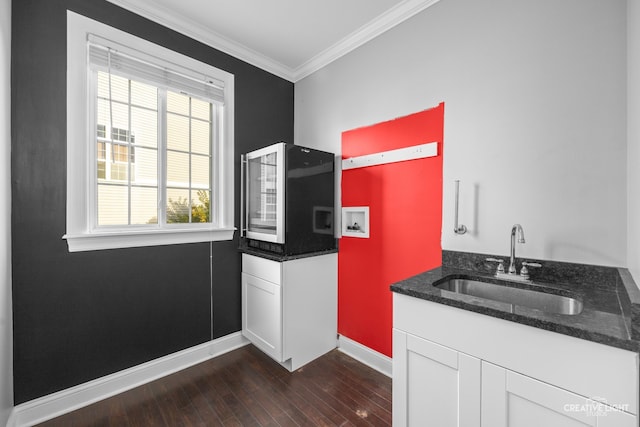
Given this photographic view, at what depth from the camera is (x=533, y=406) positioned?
93 centimetres

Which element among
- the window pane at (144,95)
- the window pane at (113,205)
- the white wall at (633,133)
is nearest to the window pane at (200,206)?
the window pane at (113,205)

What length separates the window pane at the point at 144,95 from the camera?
6.72 ft

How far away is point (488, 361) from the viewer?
1028 millimetres

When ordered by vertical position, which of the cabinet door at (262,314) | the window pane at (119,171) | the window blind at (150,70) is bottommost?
the cabinet door at (262,314)

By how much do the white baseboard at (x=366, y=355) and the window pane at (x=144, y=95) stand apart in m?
2.58

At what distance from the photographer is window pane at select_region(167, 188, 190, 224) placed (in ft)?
7.28

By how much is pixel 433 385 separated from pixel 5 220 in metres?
2.35

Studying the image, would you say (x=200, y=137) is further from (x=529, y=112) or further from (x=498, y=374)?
(x=498, y=374)

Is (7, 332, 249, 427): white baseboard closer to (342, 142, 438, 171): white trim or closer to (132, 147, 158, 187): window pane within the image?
(132, 147, 158, 187): window pane

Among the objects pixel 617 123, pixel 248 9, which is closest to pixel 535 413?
pixel 617 123

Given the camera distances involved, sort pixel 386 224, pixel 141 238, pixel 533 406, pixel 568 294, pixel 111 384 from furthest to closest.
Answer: pixel 386 224 → pixel 141 238 → pixel 111 384 → pixel 568 294 → pixel 533 406

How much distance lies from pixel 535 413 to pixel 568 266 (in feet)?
2.56

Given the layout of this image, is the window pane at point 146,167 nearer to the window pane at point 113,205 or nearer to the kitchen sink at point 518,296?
the window pane at point 113,205

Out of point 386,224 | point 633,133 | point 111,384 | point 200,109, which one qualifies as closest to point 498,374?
point 633,133
